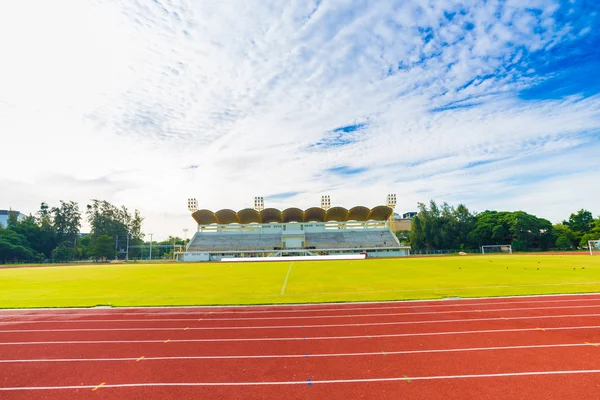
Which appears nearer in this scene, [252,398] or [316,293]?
[252,398]

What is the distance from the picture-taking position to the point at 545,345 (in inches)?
299

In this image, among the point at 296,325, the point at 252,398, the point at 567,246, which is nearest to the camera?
the point at 252,398

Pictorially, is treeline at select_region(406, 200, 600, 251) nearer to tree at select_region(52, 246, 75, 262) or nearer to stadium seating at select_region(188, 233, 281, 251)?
stadium seating at select_region(188, 233, 281, 251)

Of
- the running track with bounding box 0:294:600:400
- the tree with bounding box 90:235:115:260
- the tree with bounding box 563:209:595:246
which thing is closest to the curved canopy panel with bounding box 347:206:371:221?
the tree with bounding box 563:209:595:246

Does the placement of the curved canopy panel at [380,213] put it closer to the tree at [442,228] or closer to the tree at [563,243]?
the tree at [442,228]

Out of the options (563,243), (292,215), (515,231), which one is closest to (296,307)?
(292,215)

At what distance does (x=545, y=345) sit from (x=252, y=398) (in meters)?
6.84

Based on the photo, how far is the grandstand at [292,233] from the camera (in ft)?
213

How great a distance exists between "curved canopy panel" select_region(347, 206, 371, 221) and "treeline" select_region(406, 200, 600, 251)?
11658 millimetres

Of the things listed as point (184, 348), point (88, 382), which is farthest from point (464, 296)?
point (88, 382)

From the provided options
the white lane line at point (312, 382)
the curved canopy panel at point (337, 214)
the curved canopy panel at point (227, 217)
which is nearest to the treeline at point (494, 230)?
the curved canopy panel at point (337, 214)

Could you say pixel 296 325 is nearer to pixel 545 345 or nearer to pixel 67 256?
pixel 545 345

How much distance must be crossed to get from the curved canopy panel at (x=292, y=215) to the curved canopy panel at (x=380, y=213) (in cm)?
1561

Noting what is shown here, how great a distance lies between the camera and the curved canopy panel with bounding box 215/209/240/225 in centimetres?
7219
